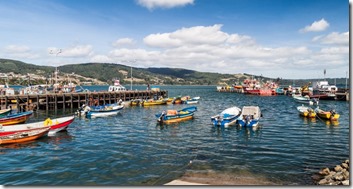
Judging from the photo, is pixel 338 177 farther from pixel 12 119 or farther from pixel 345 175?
pixel 12 119

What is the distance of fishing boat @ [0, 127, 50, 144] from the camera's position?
94.9ft

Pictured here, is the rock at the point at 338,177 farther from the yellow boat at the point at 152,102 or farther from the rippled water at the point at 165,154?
the yellow boat at the point at 152,102

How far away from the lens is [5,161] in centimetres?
2350

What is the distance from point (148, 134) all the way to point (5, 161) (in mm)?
16242

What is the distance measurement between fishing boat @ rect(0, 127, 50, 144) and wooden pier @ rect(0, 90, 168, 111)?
111 feet

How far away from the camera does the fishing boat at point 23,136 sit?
28.9 m

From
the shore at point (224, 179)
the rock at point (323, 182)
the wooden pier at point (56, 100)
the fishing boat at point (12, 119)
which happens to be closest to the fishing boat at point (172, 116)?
the fishing boat at point (12, 119)

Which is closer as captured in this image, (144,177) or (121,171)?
(144,177)

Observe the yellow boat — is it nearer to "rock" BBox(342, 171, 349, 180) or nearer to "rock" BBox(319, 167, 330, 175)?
"rock" BBox(319, 167, 330, 175)

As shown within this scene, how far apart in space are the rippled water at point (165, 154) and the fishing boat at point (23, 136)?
89 centimetres

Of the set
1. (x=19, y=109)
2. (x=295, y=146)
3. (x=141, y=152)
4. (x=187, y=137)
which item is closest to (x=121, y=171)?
(x=141, y=152)

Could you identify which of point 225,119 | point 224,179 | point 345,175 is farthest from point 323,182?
point 225,119

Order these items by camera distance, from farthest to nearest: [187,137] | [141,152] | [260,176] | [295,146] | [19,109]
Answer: [19,109] < [187,137] < [295,146] < [141,152] < [260,176]

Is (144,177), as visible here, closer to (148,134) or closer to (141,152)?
(141,152)
